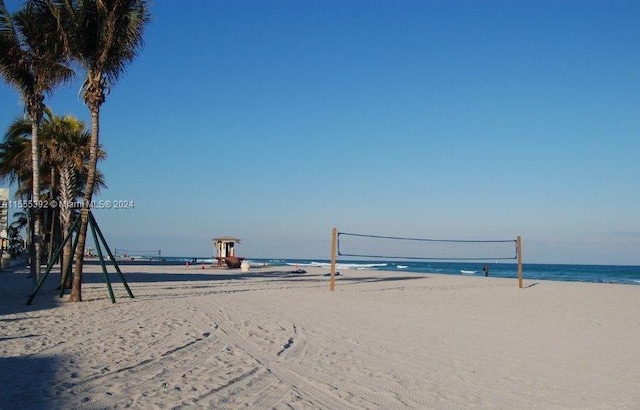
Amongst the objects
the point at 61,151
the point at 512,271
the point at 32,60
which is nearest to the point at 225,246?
the point at 61,151

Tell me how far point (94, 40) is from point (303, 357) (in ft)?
31.8

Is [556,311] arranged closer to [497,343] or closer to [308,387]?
[497,343]

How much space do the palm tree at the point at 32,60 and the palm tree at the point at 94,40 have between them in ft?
1.99

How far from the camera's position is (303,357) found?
7008 millimetres

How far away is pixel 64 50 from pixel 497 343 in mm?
11295

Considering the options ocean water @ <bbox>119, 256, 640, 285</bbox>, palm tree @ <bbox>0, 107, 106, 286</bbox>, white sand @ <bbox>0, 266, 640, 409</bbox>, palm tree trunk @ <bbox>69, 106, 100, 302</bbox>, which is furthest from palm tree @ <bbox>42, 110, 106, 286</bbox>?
ocean water @ <bbox>119, 256, 640, 285</bbox>

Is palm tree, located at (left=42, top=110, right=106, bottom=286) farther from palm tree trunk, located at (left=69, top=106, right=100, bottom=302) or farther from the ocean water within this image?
the ocean water

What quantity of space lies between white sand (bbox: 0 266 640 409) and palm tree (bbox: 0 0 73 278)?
598cm

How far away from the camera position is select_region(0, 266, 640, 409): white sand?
5133 millimetres

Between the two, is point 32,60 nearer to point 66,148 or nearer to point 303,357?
point 66,148

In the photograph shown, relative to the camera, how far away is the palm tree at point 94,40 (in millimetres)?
12484

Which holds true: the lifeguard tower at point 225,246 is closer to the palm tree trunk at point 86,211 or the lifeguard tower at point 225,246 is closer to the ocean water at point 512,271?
the ocean water at point 512,271

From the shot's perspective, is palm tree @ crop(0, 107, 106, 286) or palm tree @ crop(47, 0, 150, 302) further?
palm tree @ crop(0, 107, 106, 286)

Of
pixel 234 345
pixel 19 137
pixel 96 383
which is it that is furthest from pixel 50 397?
pixel 19 137
